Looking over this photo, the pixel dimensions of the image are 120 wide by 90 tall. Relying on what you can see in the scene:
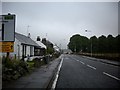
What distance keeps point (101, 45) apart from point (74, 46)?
180 feet

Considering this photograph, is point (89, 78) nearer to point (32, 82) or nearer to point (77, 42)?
point (32, 82)

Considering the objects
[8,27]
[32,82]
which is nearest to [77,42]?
[8,27]

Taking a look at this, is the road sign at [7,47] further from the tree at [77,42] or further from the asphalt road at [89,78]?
the tree at [77,42]

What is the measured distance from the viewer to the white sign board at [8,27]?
11211mm

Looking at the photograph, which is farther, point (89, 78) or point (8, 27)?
point (89, 78)

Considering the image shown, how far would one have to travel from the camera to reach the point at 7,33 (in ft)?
38.1

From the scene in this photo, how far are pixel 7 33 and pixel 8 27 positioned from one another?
0.36 meters

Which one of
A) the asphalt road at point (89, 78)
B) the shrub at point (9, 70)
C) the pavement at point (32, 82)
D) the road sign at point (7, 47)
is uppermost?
the road sign at point (7, 47)

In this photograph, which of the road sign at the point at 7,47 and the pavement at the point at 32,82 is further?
the road sign at the point at 7,47

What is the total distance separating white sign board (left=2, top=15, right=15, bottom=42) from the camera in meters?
11.2

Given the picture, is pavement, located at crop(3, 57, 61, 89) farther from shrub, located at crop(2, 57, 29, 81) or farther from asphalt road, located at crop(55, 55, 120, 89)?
asphalt road, located at crop(55, 55, 120, 89)

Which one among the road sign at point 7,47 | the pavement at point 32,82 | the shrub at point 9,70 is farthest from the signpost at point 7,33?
the pavement at point 32,82

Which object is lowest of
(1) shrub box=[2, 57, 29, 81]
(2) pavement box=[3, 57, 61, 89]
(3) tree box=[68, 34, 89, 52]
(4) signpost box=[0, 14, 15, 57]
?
(2) pavement box=[3, 57, 61, 89]

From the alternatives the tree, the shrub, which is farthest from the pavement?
the tree
